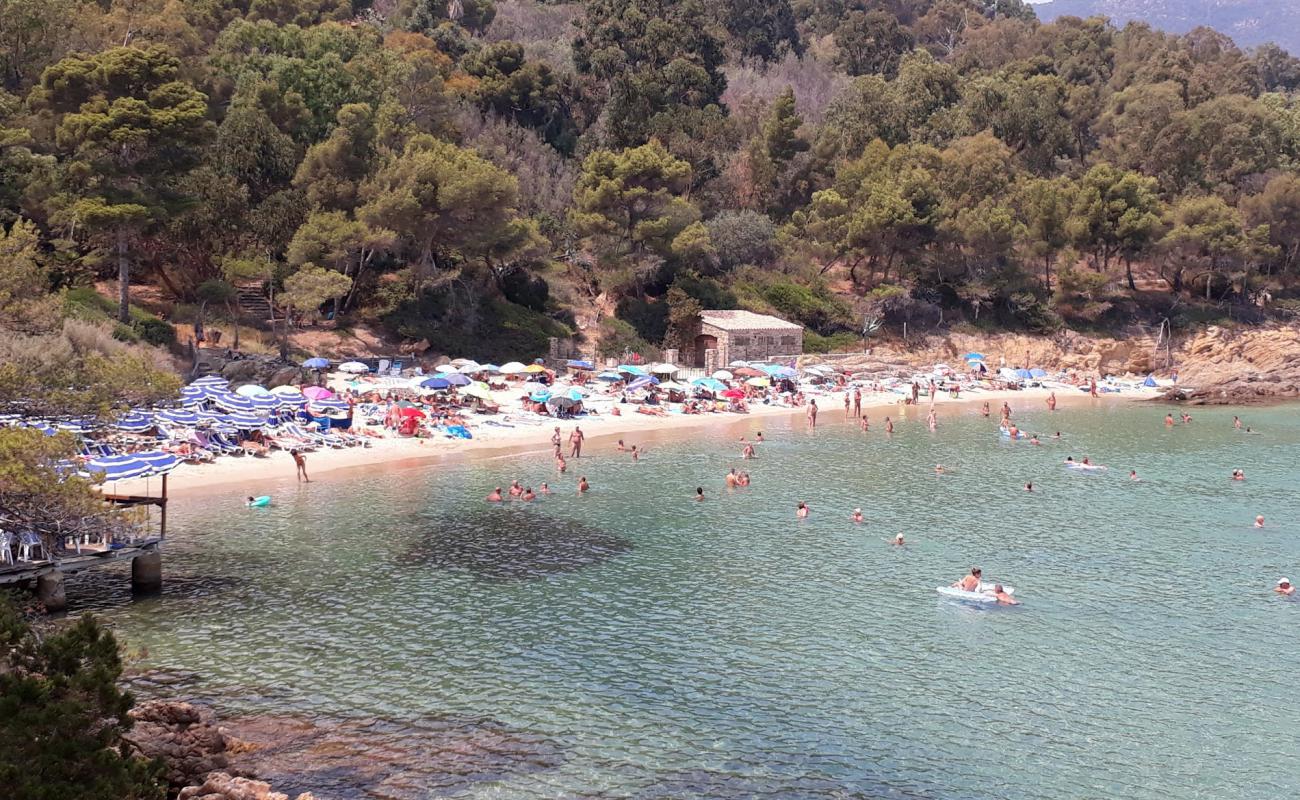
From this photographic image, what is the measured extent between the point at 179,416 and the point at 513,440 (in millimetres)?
11809

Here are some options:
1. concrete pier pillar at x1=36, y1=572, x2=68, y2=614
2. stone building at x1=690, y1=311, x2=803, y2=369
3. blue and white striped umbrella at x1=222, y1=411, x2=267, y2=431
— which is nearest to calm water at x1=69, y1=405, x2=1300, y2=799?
concrete pier pillar at x1=36, y1=572, x2=68, y2=614

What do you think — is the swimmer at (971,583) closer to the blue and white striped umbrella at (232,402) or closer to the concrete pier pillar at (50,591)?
the concrete pier pillar at (50,591)

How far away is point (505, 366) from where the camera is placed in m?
49.2

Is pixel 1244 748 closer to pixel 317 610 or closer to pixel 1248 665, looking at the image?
pixel 1248 665

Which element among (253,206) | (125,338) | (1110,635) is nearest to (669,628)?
(1110,635)

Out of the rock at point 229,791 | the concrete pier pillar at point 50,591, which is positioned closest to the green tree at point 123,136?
the concrete pier pillar at point 50,591

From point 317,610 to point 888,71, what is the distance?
10464 cm

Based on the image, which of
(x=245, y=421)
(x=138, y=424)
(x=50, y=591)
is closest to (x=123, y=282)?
(x=245, y=421)

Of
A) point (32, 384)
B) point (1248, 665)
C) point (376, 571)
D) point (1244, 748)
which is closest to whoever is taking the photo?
point (1244, 748)

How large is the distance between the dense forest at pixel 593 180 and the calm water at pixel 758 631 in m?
19.5

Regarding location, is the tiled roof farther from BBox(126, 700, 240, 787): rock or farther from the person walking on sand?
BBox(126, 700, 240, 787): rock

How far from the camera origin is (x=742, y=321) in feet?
195

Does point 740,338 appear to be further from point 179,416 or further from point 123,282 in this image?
point 179,416

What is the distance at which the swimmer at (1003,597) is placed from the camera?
75.0 feet
